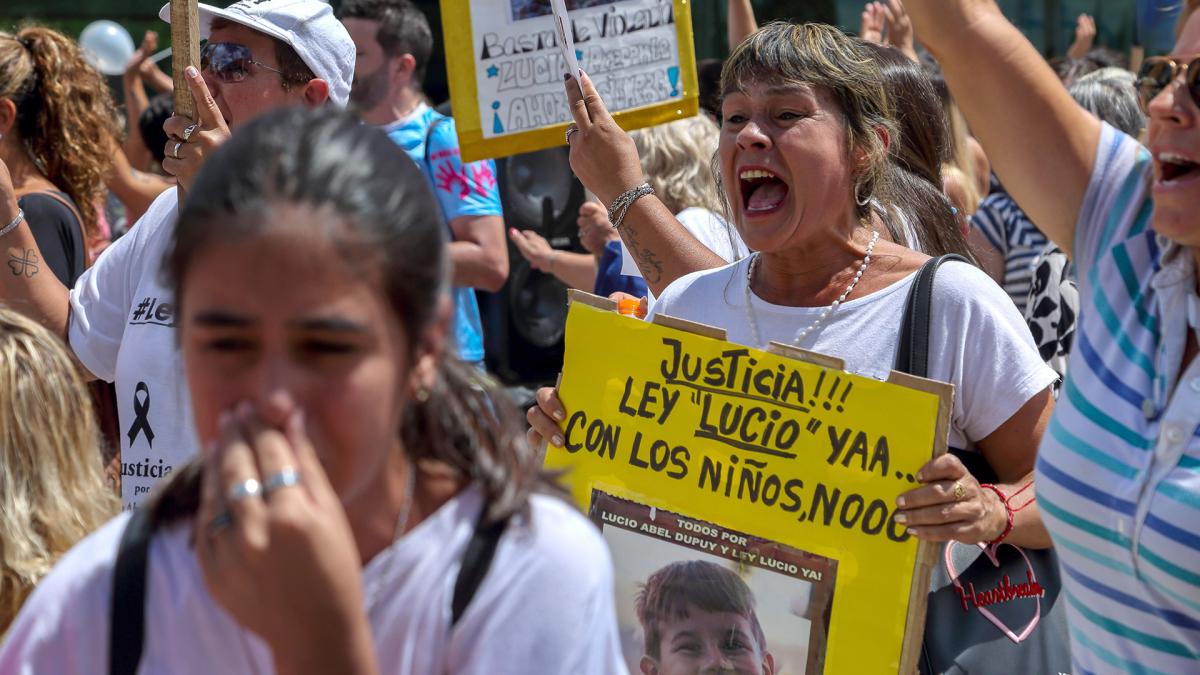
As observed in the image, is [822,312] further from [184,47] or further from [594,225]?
[594,225]

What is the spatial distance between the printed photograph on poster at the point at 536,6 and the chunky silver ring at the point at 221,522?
276 cm

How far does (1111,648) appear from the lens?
6.23 ft

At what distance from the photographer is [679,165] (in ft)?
15.5

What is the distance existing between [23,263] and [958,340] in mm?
2285

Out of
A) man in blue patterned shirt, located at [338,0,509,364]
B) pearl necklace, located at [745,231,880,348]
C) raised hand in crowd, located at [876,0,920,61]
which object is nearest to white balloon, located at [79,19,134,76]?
man in blue patterned shirt, located at [338,0,509,364]

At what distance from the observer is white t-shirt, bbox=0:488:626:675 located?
4.62ft

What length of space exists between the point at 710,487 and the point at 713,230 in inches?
68.9

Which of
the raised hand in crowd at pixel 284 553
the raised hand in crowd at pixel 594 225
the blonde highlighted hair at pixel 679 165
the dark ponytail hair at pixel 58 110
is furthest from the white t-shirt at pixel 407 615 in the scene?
the raised hand in crowd at pixel 594 225

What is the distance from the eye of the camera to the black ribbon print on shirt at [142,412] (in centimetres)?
304

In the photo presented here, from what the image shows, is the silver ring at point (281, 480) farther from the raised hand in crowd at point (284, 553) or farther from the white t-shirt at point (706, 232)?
the white t-shirt at point (706, 232)

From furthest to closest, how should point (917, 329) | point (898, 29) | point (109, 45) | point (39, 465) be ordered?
point (109, 45), point (898, 29), point (917, 329), point (39, 465)

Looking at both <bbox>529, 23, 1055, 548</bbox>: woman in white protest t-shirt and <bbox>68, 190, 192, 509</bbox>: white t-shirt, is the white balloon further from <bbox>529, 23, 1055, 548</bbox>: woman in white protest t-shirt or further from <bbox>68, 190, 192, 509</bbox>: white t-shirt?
<bbox>529, 23, 1055, 548</bbox>: woman in white protest t-shirt

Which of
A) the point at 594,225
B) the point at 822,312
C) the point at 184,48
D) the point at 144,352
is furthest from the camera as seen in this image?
the point at 594,225

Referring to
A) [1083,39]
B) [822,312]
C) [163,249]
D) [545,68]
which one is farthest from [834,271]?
[1083,39]
